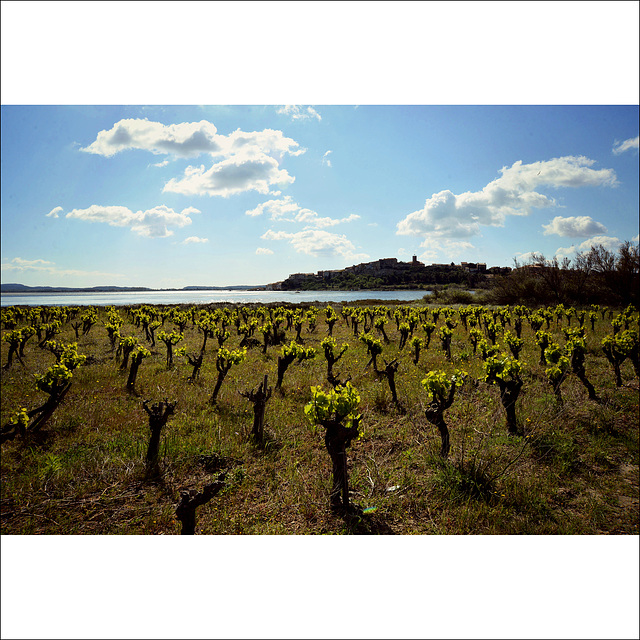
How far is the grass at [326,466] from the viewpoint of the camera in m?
4.52

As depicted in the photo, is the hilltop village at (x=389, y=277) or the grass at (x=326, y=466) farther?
the hilltop village at (x=389, y=277)

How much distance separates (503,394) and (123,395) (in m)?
10.5

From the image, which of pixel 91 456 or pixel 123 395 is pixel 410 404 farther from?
pixel 123 395

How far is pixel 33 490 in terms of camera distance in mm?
5262

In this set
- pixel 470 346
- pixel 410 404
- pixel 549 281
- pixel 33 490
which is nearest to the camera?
pixel 33 490

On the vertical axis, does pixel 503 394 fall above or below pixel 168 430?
above

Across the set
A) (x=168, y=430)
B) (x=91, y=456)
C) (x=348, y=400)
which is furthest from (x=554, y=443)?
(x=91, y=456)

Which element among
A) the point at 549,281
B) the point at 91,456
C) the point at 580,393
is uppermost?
the point at 549,281

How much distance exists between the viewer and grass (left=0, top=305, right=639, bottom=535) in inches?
178

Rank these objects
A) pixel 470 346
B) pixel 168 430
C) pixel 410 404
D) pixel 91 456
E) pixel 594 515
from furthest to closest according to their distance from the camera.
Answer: pixel 470 346, pixel 410 404, pixel 168 430, pixel 91 456, pixel 594 515

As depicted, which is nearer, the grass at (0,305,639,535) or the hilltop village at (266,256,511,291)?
the grass at (0,305,639,535)

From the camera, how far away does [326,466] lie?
579 cm

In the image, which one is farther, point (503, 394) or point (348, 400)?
point (503, 394)

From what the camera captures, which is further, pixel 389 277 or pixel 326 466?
pixel 389 277
